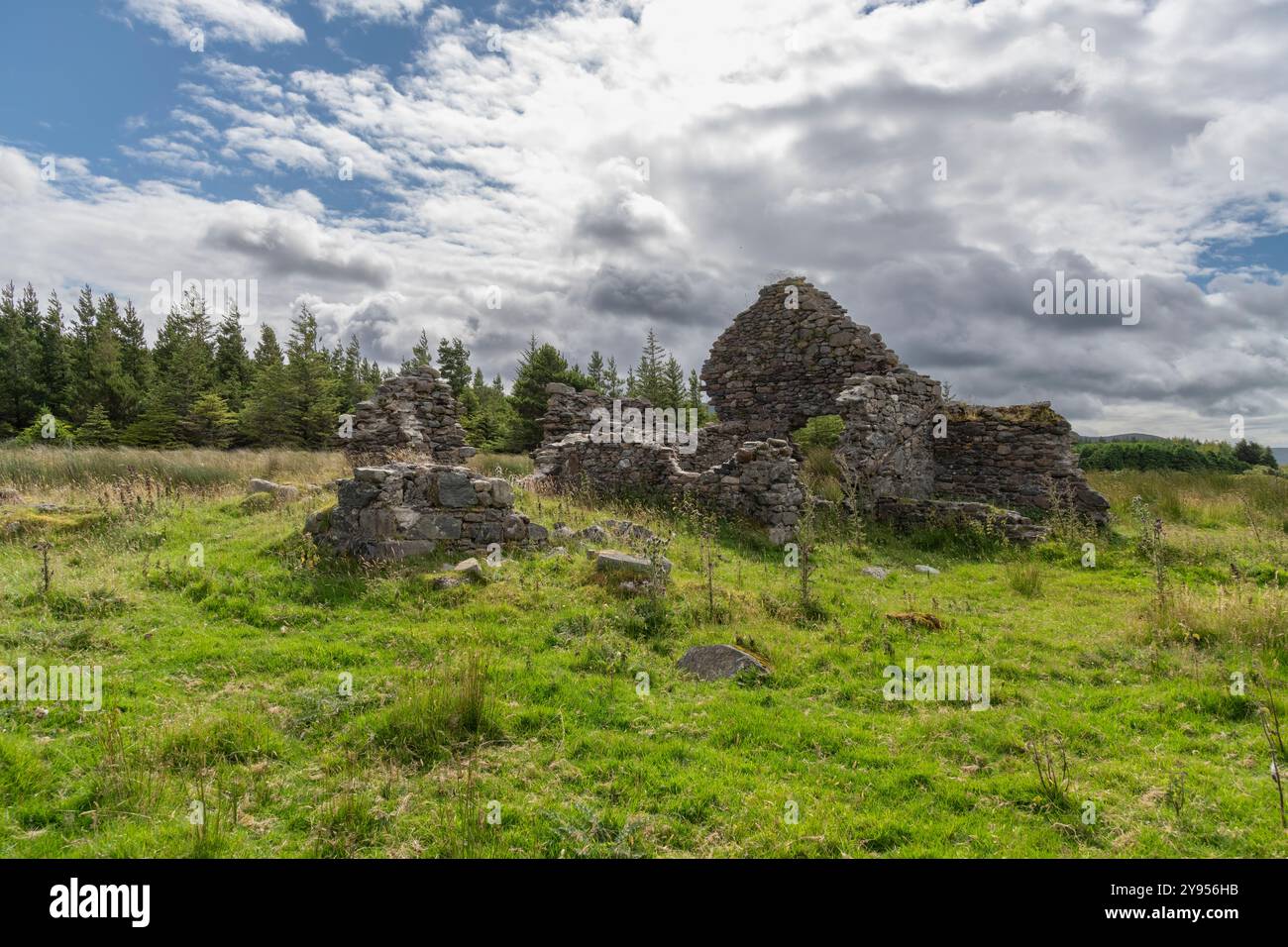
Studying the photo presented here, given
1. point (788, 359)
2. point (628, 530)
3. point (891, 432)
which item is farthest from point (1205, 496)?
point (628, 530)

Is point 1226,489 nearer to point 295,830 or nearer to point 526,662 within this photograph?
point 526,662

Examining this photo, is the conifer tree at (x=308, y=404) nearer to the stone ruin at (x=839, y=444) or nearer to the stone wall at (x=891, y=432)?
the stone ruin at (x=839, y=444)

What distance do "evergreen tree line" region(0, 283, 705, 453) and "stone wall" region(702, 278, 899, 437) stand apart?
17950mm

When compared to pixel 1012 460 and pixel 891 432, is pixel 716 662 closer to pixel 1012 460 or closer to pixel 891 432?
pixel 891 432

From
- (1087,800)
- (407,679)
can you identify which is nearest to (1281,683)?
(1087,800)

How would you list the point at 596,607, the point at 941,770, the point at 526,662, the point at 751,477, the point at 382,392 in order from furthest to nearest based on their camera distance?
the point at 382,392 → the point at 751,477 → the point at 596,607 → the point at 526,662 → the point at 941,770

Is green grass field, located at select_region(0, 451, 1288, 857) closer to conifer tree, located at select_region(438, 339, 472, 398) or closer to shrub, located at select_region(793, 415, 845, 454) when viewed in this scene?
shrub, located at select_region(793, 415, 845, 454)

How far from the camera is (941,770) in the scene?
200 inches

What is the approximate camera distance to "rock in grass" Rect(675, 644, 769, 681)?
699 cm

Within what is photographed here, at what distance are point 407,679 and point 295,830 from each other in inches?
87.5

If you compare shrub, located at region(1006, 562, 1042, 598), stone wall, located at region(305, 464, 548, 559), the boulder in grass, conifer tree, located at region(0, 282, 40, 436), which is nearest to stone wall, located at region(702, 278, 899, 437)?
shrub, located at region(1006, 562, 1042, 598)

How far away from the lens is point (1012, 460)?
A: 56.2 ft

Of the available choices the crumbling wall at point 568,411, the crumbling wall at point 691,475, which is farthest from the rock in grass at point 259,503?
the crumbling wall at point 568,411

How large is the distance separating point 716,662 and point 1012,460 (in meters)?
13.7
